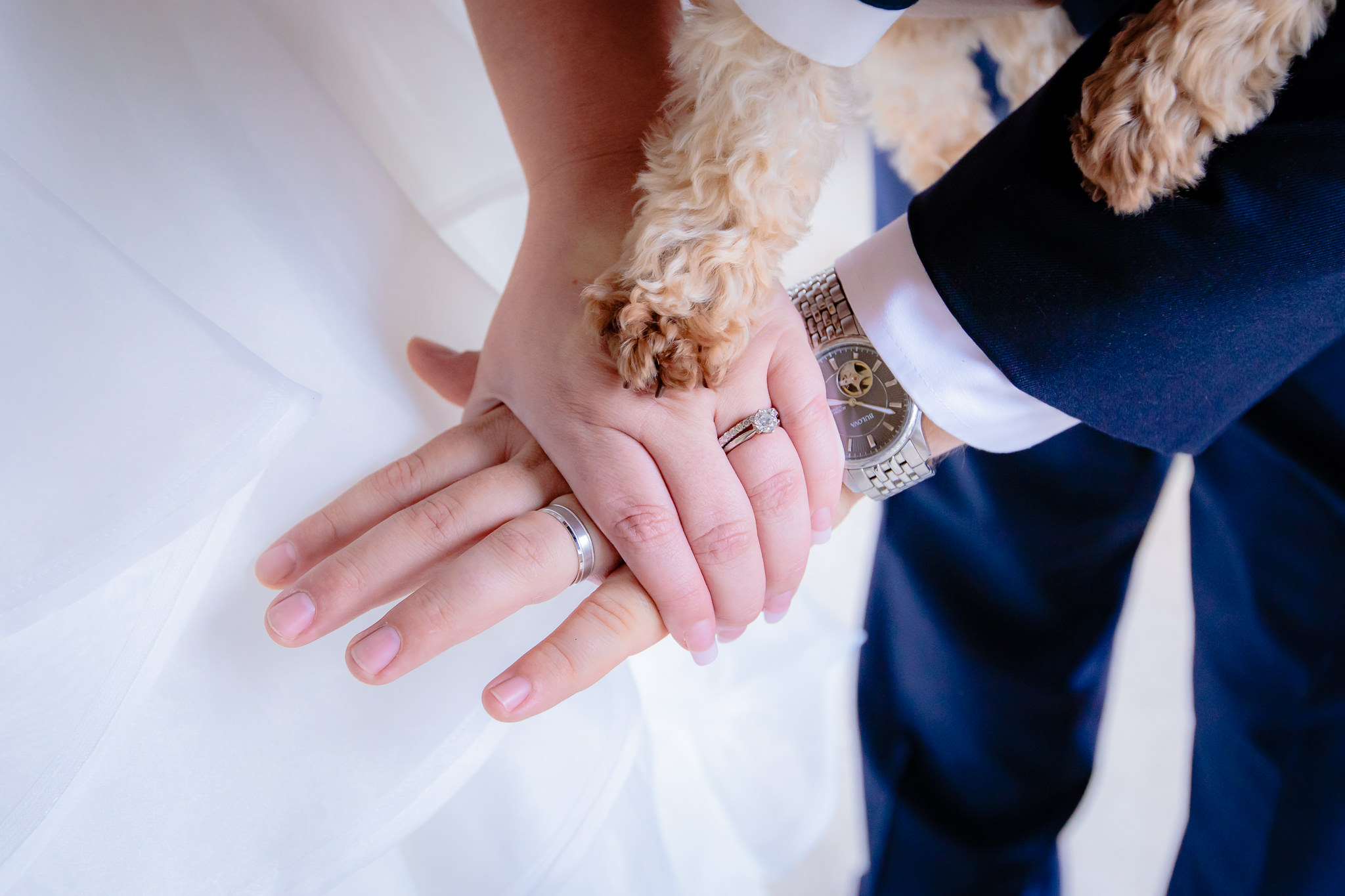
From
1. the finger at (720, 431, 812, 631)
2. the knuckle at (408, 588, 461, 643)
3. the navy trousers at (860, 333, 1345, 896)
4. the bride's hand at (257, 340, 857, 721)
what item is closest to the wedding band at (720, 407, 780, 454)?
the finger at (720, 431, 812, 631)

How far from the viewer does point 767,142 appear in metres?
0.57

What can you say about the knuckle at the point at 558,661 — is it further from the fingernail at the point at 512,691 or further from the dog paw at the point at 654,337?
the dog paw at the point at 654,337

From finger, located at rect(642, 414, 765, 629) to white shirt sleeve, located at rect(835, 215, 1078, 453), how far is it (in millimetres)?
179

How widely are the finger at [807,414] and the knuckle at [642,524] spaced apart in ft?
0.39

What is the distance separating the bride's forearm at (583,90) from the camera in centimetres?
62

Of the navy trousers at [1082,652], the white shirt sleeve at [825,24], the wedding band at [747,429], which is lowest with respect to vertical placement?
the navy trousers at [1082,652]

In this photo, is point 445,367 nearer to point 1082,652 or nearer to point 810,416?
point 810,416

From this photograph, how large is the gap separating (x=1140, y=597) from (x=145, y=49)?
1655 mm

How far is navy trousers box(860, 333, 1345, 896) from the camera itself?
0.70 metres

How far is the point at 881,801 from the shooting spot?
1.09 meters

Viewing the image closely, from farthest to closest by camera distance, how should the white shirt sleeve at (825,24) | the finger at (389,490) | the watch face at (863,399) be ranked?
the watch face at (863,399)
the finger at (389,490)
the white shirt sleeve at (825,24)

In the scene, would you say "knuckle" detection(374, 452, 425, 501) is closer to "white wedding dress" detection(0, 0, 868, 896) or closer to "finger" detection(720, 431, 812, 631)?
"white wedding dress" detection(0, 0, 868, 896)

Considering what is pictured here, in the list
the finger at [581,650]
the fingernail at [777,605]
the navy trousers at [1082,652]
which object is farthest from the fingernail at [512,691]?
the navy trousers at [1082,652]

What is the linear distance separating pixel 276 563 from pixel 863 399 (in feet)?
1.50
